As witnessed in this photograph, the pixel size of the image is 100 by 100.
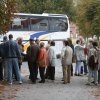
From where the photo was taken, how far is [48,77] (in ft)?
67.1

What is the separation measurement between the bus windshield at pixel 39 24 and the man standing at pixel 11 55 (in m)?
19.6

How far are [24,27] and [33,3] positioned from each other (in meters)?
17.6

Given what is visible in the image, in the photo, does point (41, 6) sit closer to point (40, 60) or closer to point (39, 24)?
point (39, 24)

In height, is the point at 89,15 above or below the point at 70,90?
above

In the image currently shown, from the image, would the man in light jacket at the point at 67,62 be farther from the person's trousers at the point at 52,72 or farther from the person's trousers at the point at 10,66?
the person's trousers at the point at 10,66

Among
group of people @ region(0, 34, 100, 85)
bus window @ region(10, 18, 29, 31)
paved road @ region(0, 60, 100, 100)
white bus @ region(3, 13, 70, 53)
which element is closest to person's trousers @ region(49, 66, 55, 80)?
group of people @ region(0, 34, 100, 85)

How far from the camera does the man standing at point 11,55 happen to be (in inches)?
712

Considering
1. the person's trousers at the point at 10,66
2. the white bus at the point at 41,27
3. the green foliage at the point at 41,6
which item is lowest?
the person's trousers at the point at 10,66

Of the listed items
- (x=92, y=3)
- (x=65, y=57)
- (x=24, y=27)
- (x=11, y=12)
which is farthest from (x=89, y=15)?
(x=24, y=27)

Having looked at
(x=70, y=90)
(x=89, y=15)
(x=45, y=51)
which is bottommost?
(x=70, y=90)

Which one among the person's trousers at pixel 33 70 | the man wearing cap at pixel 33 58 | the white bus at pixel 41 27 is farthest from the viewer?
the white bus at pixel 41 27

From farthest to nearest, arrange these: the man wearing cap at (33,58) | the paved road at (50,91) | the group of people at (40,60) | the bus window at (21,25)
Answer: the bus window at (21,25) < the man wearing cap at (33,58) < the group of people at (40,60) < the paved road at (50,91)

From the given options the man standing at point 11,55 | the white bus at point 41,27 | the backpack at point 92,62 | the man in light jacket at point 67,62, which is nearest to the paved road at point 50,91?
the man in light jacket at point 67,62

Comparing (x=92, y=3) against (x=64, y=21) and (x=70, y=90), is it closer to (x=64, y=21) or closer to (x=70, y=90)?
(x=70, y=90)
